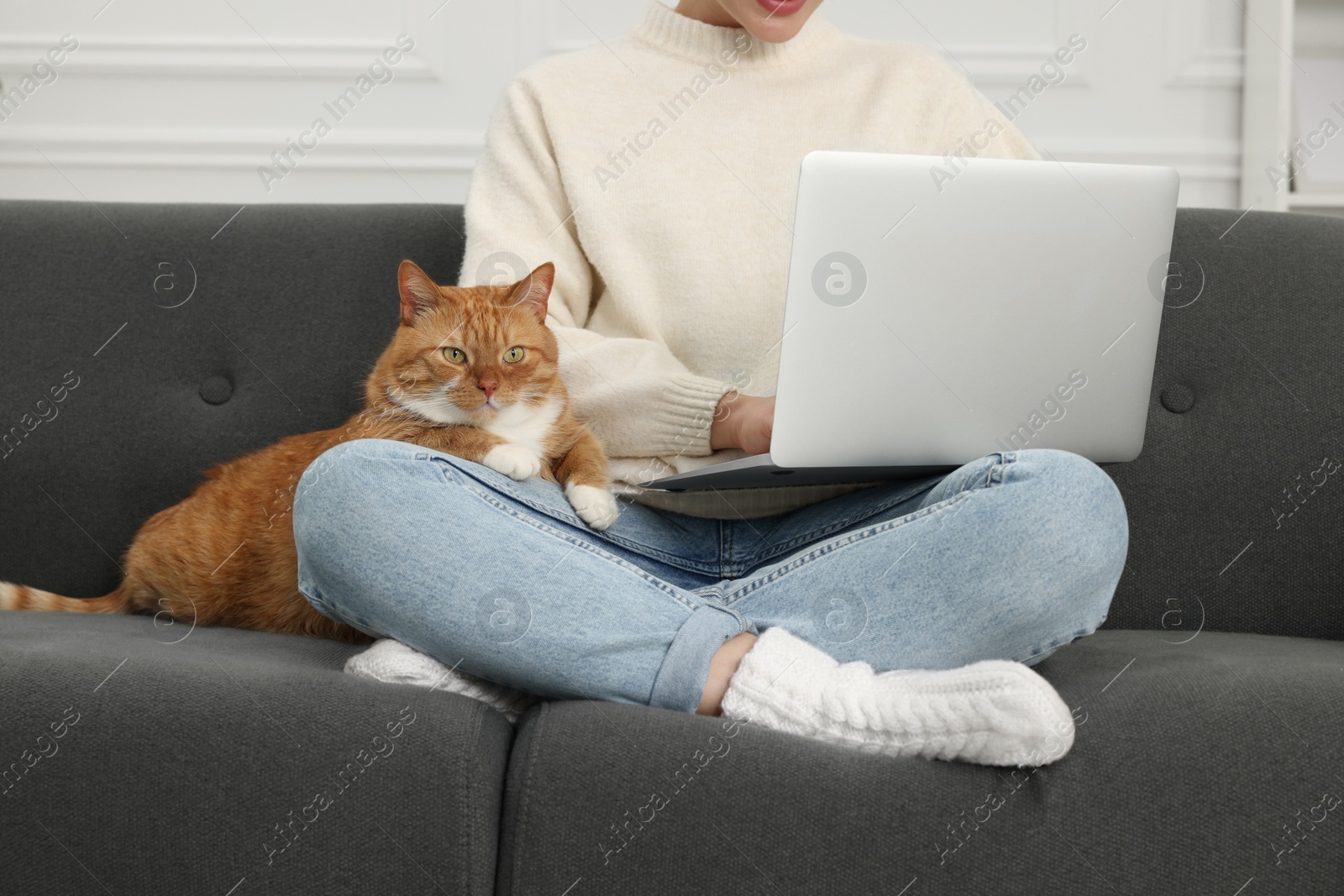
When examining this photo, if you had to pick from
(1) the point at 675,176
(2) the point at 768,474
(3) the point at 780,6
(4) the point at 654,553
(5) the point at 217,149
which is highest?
(3) the point at 780,6

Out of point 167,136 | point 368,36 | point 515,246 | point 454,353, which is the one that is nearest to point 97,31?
point 167,136

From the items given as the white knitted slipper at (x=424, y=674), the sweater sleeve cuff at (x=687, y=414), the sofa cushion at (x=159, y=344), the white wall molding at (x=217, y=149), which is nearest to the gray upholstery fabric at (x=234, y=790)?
the white knitted slipper at (x=424, y=674)

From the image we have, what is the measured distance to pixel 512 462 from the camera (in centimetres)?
108

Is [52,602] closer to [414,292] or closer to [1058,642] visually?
[414,292]

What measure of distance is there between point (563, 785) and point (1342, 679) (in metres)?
0.65

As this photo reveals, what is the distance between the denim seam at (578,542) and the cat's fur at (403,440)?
0.27ft

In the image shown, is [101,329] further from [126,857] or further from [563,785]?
[563,785]

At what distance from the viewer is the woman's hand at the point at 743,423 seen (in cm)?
106

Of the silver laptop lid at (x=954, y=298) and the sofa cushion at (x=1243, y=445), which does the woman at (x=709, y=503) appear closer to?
the silver laptop lid at (x=954, y=298)

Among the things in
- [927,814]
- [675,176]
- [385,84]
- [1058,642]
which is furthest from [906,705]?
[385,84]

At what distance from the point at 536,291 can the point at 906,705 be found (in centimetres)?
67

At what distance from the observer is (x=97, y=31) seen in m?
2.02

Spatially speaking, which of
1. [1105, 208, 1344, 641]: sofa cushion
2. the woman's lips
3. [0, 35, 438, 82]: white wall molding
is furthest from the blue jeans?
[0, 35, 438, 82]: white wall molding

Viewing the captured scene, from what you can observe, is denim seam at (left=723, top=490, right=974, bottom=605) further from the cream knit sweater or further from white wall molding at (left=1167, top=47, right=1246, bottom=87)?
white wall molding at (left=1167, top=47, right=1246, bottom=87)
